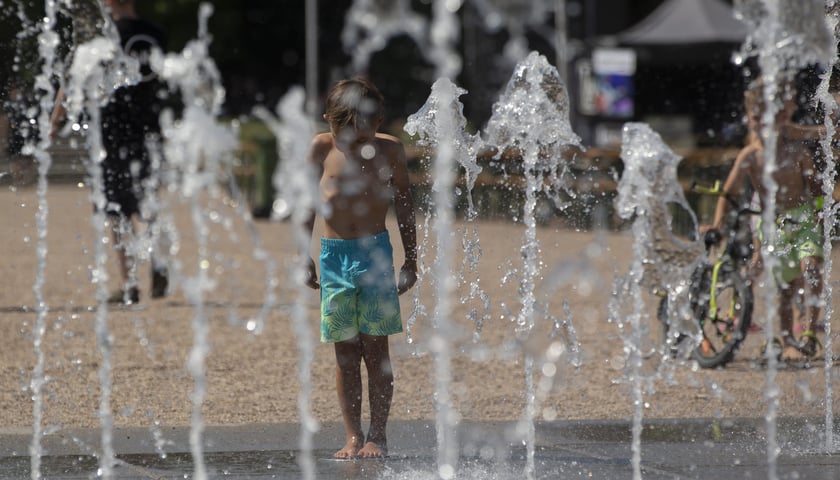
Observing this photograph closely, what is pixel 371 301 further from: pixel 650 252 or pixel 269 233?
pixel 269 233

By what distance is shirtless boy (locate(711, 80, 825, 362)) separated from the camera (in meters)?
6.57

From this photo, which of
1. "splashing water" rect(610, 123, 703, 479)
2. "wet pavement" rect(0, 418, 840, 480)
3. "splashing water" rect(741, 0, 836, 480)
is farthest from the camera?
"splashing water" rect(610, 123, 703, 479)

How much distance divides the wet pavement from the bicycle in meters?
1.35

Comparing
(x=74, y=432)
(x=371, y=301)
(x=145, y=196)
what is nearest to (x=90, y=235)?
(x=145, y=196)

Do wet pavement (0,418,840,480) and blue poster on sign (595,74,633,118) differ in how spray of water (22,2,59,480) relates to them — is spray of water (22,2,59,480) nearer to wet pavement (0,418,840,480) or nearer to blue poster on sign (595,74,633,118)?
wet pavement (0,418,840,480)

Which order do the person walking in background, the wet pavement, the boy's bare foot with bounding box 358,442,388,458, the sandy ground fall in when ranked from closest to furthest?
the wet pavement → the boy's bare foot with bounding box 358,442,388,458 → the sandy ground → the person walking in background

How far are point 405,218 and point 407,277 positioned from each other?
0.70 ft

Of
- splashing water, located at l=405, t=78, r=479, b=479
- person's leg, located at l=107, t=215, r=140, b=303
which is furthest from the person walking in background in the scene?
splashing water, located at l=405, t=78, r=479, b=479

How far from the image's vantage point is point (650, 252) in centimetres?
743

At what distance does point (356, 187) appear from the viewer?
16.0ft

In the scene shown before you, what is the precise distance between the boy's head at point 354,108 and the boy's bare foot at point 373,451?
3.68ft

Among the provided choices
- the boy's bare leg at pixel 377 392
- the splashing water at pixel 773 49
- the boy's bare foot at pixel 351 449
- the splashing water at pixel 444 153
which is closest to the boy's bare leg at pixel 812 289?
the splashing water at pixel 773 49

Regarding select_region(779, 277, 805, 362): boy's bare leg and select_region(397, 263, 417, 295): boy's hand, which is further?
select_region(779, 277, 805, 362): boy's bare leg

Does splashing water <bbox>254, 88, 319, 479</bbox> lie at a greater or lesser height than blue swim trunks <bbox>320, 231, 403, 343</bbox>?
greater
